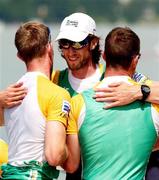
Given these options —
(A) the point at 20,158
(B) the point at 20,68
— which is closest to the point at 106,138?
(A) the point at 20,158

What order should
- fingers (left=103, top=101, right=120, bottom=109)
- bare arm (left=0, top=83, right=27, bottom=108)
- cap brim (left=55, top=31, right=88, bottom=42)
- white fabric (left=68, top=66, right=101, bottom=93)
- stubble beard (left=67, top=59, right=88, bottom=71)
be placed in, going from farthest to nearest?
1. white fabric (left=68, top=66, right=101, bottom=93)
2. stubble beard (left=67, top=59, right=88, bottom=71)
3. cap brim (left=55, top=31, right=88, bottom=42)
4. bare arm (left=0, top=83, right=27, bottom=108)
5. fingers (left=103, top=101, right=120, bottom=109)

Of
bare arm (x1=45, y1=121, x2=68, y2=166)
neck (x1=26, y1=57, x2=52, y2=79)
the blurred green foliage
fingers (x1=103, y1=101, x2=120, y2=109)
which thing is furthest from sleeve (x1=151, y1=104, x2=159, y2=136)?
the blurred green foliage

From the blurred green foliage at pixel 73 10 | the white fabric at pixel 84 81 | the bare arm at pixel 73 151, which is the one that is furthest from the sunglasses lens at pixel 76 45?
the blurred green foliage at pixel 73 10

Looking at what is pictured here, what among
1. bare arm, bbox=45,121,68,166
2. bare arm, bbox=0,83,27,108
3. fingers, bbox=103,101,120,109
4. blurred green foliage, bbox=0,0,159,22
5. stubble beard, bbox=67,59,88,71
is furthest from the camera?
blurred green foliage, bbox=0,0,159,22

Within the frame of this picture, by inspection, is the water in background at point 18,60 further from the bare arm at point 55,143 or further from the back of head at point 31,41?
the bare arm at point 55,143

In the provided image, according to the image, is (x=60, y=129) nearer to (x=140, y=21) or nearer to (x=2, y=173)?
(x=2, y=173)

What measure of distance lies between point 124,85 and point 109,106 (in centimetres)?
16

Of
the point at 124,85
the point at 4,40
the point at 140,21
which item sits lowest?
the point at 140,21

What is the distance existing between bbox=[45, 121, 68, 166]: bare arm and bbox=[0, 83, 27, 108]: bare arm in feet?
0.89

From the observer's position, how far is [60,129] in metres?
4.95

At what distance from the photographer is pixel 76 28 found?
17.9ft

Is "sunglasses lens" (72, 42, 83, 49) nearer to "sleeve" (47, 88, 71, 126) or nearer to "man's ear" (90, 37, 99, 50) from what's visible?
"man's ear" (90, 37, 99, 50)

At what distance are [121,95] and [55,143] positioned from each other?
1.51ft

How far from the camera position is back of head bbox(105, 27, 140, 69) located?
5020 millimetres
